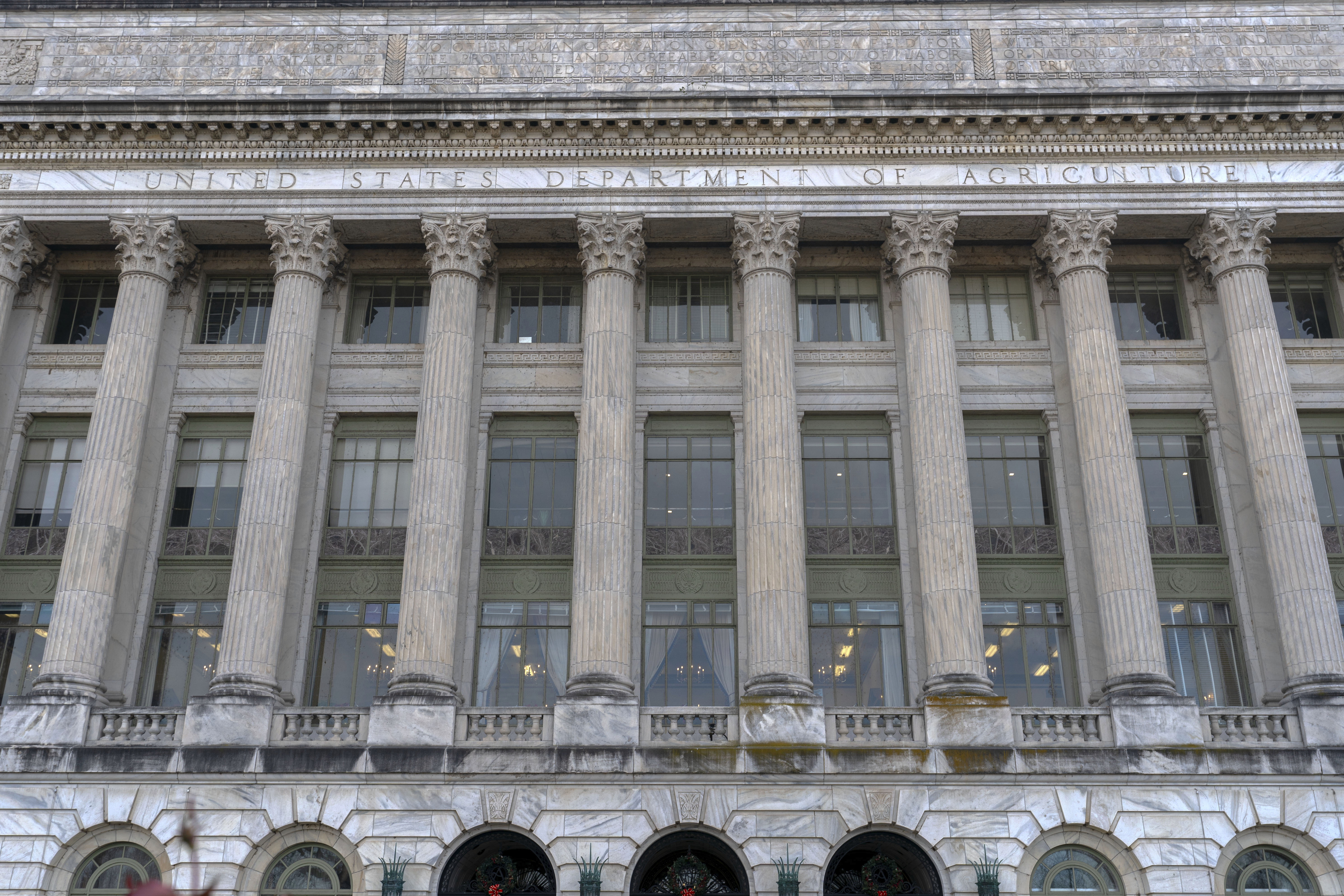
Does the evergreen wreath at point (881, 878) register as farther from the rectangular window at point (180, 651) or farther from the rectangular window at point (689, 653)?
the rectangular window at point (180, 651)

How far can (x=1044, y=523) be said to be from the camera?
1179 inches

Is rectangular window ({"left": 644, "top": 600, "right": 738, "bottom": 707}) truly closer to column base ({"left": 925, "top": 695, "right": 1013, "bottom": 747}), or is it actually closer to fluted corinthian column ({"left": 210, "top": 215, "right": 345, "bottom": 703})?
column base ({"left": 925, "top": 695, "right": 1013, "bottom": 747})

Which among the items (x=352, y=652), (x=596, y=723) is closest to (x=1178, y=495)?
(x=596, y=723)

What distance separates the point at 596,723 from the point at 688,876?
140 inches

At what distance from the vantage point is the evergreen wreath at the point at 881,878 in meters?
25.1

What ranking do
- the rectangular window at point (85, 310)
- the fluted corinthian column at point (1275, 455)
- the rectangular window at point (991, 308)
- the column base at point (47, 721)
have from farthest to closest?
the rectangular window at point (85, 310) < the rectangular window at point (991, 308) < the fluted corinthian column at point (1275, 455) < the column base at point (47, 721)

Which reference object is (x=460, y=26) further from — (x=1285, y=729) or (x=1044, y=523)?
(x=1285, y=729)

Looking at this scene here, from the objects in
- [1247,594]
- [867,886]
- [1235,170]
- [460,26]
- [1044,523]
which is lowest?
[867,886]

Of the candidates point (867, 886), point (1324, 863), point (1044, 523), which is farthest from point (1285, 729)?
point (867, 886)

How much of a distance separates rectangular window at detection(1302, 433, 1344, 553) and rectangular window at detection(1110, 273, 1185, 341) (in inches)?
163

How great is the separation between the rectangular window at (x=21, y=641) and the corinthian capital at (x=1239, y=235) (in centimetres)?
2914

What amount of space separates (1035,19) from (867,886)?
874 inches

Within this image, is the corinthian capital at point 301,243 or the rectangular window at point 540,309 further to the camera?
the rectangular window at point 540,309

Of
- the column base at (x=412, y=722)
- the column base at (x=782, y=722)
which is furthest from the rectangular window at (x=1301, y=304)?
the column base at (x=412, y=722)
